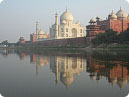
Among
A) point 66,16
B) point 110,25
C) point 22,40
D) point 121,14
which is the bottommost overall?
point 22,40

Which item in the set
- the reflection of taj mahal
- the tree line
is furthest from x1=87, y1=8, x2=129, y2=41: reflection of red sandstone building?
the reflection of taj mahal

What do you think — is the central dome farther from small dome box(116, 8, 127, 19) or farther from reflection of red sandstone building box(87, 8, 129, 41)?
small dome box(116, 8, 127, 19)

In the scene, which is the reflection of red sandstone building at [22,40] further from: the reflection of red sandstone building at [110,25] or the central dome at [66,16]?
the reflection of red sandstone building at [110,25]

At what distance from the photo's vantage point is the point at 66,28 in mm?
44531

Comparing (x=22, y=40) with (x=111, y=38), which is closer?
(x=111, y=38)

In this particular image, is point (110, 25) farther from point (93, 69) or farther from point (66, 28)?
point (93, 69)

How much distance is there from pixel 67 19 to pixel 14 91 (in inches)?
1553

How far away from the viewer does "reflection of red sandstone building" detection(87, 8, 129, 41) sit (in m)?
32.9

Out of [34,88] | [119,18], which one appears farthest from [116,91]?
[119,18]

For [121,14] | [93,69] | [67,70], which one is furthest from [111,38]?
[67,70]

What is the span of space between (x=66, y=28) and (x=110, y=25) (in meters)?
13.0

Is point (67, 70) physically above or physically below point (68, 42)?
below

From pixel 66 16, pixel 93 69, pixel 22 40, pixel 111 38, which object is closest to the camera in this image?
pixel 93 69

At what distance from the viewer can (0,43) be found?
283 ft
